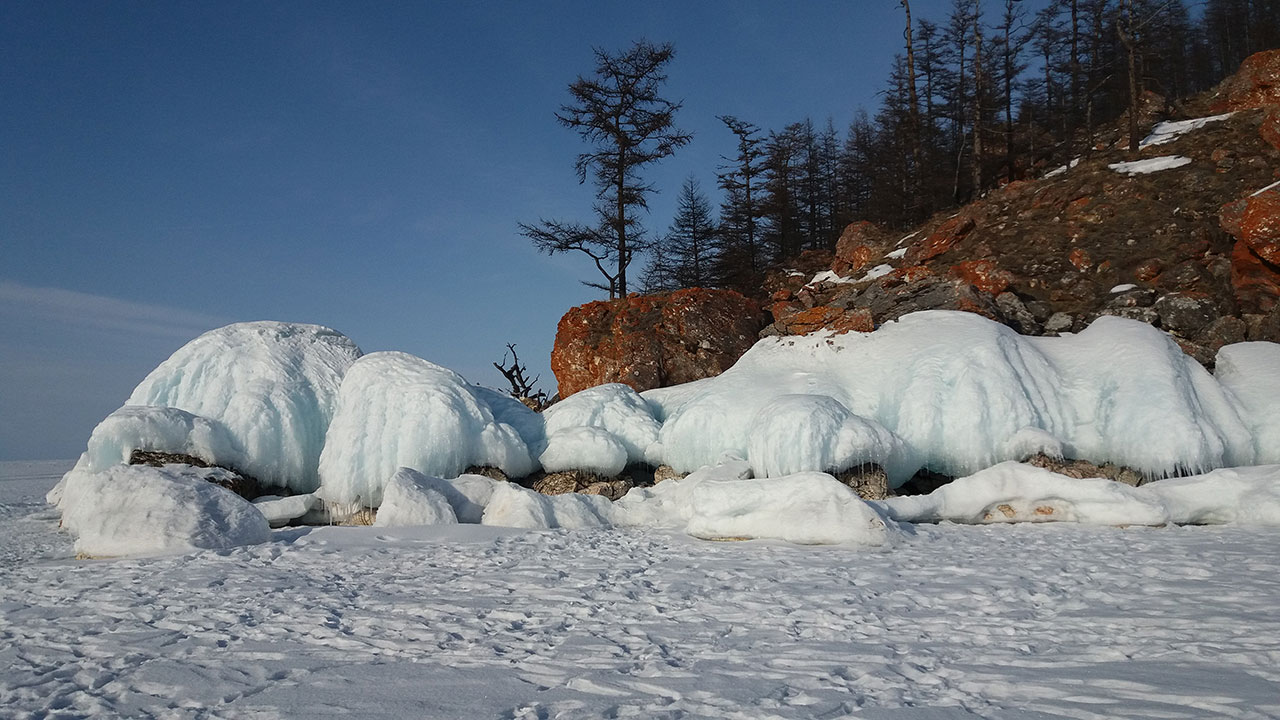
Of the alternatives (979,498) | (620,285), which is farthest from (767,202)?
(979,498)

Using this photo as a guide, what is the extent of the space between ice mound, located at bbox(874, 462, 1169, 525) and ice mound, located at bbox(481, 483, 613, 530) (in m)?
3.27

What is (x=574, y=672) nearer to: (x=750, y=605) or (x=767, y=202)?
(x=750, y=605)

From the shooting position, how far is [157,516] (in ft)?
21.8

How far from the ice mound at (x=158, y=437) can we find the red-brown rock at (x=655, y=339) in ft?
20.9

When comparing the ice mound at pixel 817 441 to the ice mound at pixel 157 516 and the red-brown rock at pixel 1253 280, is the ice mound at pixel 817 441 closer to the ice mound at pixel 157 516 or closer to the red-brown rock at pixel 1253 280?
the ice mound at pixel 157 516

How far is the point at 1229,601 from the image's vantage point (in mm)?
4461

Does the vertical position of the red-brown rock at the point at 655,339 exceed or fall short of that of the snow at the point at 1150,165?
it falls short

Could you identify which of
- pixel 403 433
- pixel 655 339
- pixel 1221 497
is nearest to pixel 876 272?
pixel 655 339

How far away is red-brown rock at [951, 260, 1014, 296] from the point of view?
42.5ft

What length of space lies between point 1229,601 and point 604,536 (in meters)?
5.15

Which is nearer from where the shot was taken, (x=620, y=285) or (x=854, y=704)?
(x=854, y=704)

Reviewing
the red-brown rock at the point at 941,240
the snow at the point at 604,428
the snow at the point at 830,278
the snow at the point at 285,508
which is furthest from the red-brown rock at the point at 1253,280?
the snow at the point at 285,508

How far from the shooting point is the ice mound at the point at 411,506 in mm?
7949

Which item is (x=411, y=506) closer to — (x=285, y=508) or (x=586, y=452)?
(x=285, y=508)
